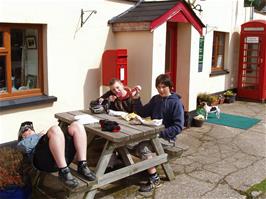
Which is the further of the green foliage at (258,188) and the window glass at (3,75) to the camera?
the window glass at (3,75)

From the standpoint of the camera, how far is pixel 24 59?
217 inches

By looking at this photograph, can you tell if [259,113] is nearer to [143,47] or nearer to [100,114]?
[143,47]

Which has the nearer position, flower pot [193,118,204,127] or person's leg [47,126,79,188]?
person's leg [47,126,79,188]

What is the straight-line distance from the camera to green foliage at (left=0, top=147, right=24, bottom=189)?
12.9 ft

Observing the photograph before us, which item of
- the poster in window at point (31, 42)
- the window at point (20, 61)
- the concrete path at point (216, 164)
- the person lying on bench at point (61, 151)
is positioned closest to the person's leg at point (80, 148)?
the person lying on bench at point (61, 151)

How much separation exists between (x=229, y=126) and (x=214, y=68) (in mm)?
2957

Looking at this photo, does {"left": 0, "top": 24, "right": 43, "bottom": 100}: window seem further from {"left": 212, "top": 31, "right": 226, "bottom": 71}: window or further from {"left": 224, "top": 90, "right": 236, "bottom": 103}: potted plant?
{"left": 224, "top": 90, "right": 236, "bottom": 103}: potted plant

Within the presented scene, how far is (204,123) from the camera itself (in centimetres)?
800

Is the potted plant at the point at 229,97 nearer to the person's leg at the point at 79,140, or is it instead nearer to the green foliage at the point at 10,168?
the green foliage at the point at 10,168

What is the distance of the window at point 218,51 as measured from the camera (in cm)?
1039

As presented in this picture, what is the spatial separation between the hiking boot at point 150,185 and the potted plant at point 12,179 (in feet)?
4.51

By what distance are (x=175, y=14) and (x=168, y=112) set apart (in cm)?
246

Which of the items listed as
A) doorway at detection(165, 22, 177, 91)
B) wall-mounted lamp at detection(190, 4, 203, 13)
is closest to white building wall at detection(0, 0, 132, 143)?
doorway at detection(165, 22, 177, 91)

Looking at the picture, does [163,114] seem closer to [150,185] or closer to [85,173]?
[150,185]
